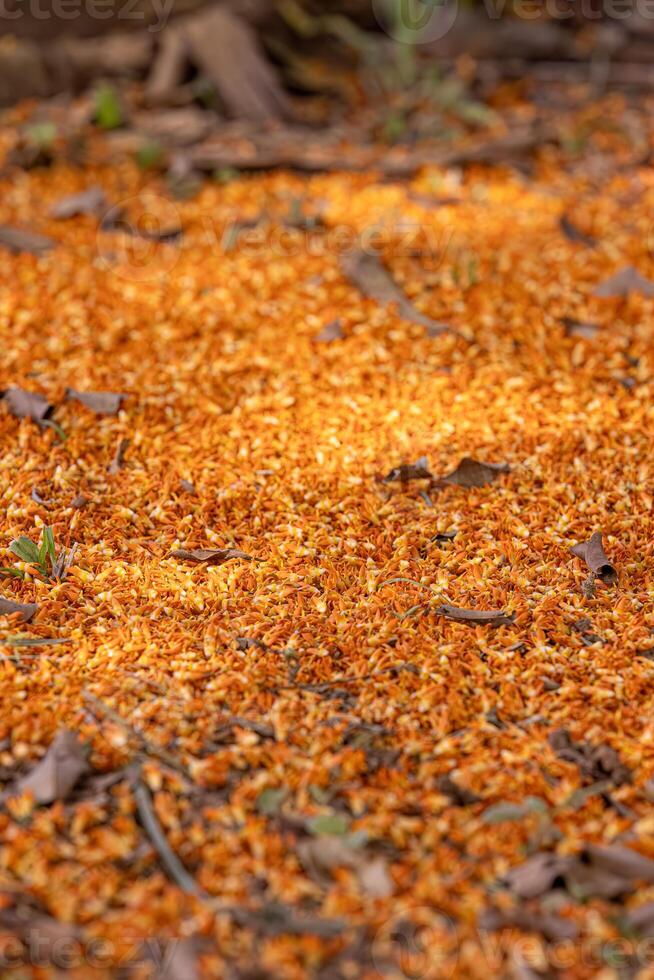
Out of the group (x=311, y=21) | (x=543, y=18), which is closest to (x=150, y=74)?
(x=311, y=21)

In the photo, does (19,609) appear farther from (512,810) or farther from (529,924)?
(529,924)

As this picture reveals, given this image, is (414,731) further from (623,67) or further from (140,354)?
(623,67)

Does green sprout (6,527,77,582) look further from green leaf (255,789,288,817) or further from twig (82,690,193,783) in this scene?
green leaf (255,789,288,817)

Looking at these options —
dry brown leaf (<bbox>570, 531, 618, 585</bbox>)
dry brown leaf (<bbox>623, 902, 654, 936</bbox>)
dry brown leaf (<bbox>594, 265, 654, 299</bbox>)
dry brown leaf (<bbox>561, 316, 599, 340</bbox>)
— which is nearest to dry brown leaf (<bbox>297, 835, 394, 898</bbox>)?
dry brown leaf (<bbox>623, 902, 654, 936</bbox>)

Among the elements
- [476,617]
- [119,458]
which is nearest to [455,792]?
[476,617]

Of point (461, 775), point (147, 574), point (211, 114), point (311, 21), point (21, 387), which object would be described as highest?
point (311, 21)

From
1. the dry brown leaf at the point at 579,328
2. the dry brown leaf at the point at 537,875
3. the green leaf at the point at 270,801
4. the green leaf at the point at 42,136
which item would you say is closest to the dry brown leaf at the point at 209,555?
the green leaf at the point at 270,801

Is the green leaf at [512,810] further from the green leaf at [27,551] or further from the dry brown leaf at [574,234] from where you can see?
the dry brown leaf at [574,234]
